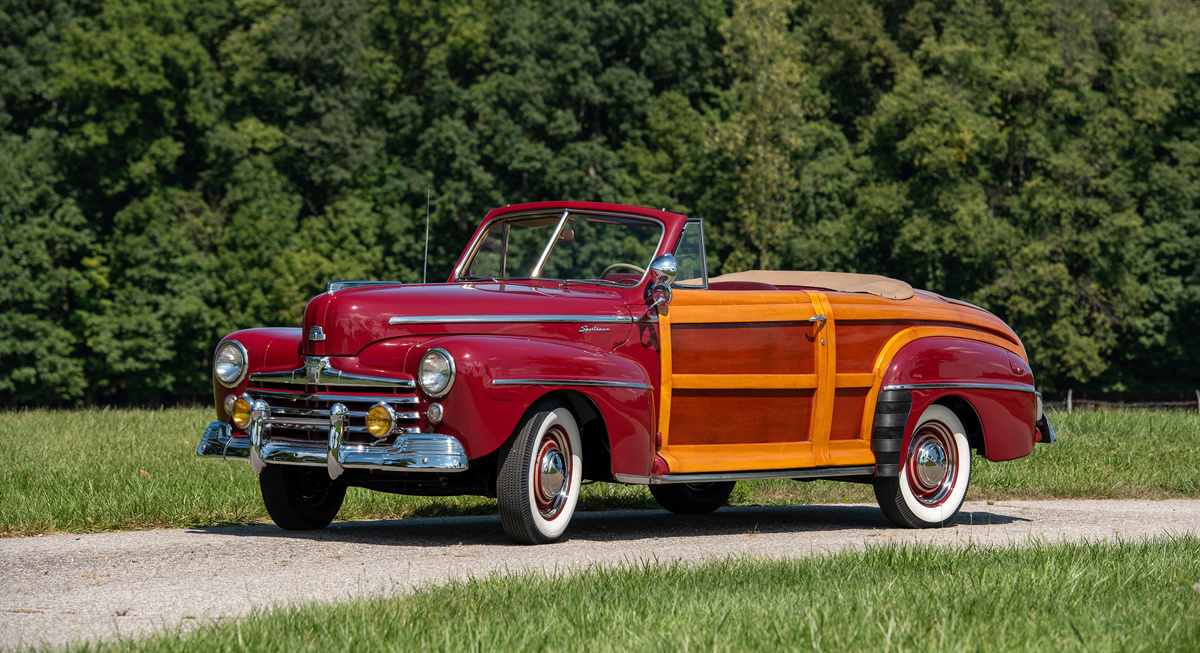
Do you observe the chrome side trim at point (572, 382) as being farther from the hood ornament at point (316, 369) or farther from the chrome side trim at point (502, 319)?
the hood ornament at point (316, 369)

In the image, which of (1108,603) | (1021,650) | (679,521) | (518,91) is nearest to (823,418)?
(679,521)

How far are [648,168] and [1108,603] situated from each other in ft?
116

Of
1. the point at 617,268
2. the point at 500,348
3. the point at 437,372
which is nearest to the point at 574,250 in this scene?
the point at 617,268

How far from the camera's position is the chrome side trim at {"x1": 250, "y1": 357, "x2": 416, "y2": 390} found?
6727 mm

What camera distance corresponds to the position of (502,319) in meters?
7.20

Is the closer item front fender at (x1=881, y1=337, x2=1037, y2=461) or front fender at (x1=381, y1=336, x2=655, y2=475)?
front fender at (x1=381, y1=336, x2=655, y2=475)

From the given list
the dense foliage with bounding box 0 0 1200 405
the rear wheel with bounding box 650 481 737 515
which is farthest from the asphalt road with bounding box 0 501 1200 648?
the dense foliage with bounding box 0 0 1200 405

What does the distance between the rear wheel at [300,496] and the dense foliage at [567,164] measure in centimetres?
2979

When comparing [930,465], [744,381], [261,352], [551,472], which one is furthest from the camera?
[930,465]

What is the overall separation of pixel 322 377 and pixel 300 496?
1.18m

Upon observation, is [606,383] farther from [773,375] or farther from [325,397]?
[325,397]

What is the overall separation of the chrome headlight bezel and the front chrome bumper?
0.21 m

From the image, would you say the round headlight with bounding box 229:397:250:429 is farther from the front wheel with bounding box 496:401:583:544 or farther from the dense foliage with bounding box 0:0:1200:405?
the dense foliage with bounding box 0:0:1200:405

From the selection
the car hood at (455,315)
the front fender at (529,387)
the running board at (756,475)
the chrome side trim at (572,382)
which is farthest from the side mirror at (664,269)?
the running board at (756,475)
